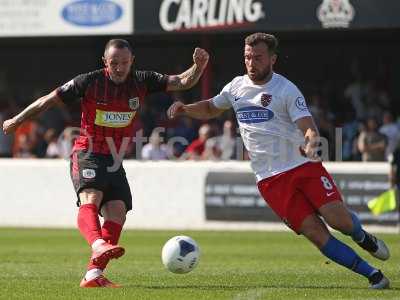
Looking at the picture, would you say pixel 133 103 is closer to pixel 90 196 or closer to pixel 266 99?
pixel 90 196

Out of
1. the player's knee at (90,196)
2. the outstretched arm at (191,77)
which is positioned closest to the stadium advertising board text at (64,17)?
the outstretched arm at (191,77)

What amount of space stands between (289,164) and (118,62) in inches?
→ 72.8

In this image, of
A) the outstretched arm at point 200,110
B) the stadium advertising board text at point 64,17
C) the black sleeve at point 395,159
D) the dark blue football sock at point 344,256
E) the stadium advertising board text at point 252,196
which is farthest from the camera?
the stadium advertising board text at point 64,17

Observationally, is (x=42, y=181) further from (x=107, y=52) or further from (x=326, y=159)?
(x=107, y=52)

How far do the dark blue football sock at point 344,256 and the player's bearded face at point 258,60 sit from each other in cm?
158

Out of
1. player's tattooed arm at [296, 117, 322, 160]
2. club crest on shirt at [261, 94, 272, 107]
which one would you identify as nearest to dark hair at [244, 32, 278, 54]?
club crest on shirt at [261, 94, 272, 107]

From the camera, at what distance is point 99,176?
10.5 m

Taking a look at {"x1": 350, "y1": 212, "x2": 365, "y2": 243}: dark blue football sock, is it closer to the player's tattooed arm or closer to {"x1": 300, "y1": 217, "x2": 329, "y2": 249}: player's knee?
{"x1": 300, "y1": 217, "x2": 329, "y2": 249}: player's knee

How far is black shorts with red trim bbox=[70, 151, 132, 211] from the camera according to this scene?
1045 cm

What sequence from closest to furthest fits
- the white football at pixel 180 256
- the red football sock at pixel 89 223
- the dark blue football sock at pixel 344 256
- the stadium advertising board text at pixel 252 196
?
the dark blue football sock at pixel 344 256 < the red football sock at pixel 89 223 < the white football at pixel 180 256 < the stadium advertising board text at pixel 252 196

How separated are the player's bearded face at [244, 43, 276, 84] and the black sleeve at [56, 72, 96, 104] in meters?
1.57

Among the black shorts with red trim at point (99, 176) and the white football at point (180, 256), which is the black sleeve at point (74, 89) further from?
the white football at point (180, 256)

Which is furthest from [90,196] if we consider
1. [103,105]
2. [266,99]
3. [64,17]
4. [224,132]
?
[64,17]

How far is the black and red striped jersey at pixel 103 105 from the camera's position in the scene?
10500 mm
